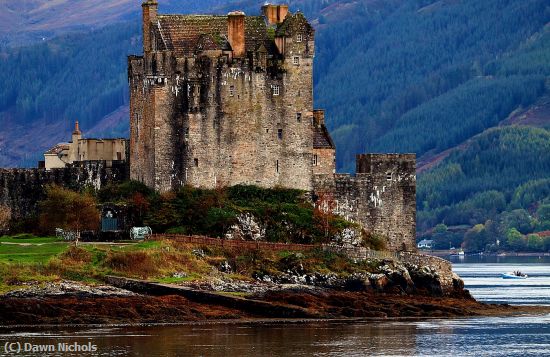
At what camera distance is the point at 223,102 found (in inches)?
4564

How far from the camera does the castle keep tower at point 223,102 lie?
116 m

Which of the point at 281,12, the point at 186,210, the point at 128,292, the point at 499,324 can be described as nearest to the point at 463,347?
the point at 499,324

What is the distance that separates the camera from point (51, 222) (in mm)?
114062

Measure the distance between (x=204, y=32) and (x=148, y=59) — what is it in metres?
3.65

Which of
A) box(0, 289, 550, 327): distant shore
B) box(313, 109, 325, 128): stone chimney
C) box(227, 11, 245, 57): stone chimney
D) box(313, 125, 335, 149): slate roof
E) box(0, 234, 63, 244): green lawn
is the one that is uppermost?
box(227, 11, 245, 57): stone chimney

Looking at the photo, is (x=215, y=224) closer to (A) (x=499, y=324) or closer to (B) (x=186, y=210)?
(B) (x=186, y=210)

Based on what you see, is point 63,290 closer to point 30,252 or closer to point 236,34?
point 30,252

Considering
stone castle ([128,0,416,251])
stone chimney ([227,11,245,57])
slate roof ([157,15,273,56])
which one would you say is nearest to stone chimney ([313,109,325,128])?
stone castle ([128,0,416,251])

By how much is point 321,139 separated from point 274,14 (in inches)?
312

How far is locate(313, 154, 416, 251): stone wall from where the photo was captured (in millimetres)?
118875

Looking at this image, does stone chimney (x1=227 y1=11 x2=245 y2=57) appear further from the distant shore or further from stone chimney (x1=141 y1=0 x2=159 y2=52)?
the distant shore

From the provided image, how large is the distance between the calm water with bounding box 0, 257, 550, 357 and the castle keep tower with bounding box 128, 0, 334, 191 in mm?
18149

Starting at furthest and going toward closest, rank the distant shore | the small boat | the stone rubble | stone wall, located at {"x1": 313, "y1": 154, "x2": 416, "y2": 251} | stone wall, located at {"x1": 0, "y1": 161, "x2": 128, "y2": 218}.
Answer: the small boat < stone wall, located at {"x1": 0, "y1": 161, "x2": 128, "y2": 218} < stone wall, located at {"x1": 313, "y1": 154, "x2": 416, "y2": 251} < the stone rubble < the distant shore

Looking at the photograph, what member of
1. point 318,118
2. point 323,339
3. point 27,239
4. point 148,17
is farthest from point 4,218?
point 323,339
